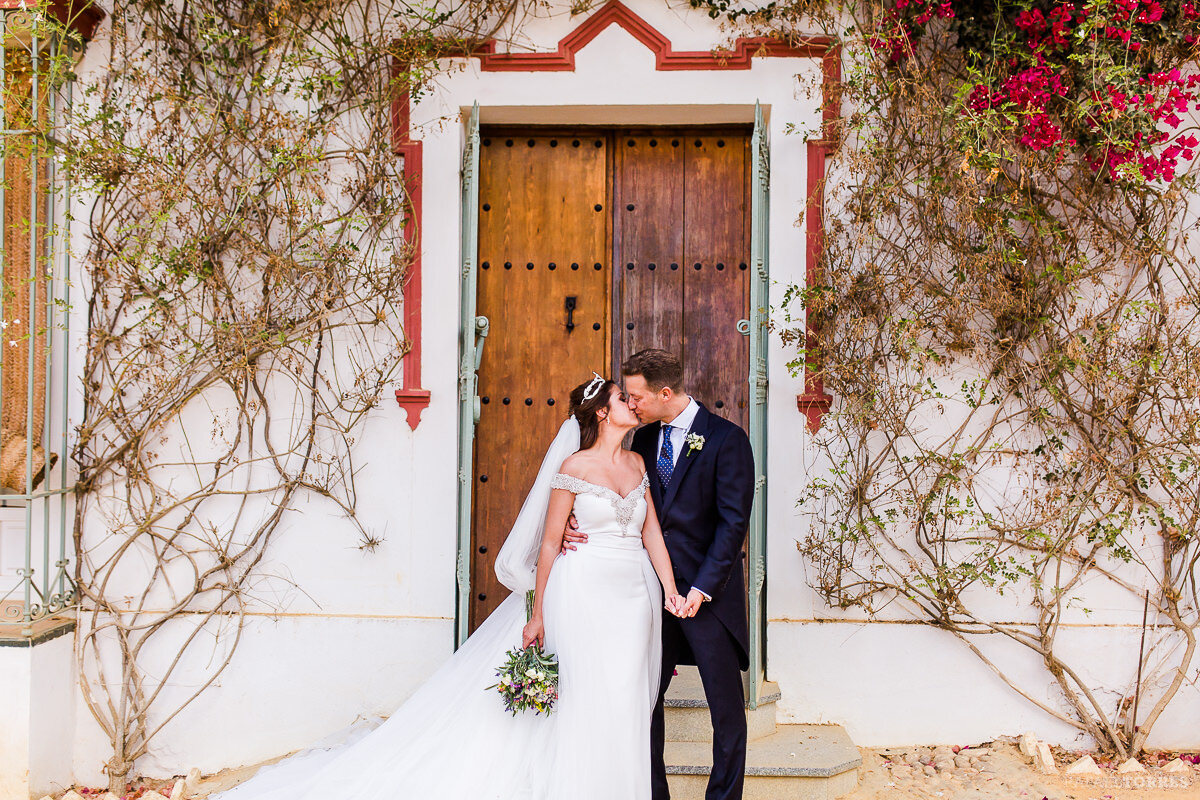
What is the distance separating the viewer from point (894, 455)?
15.1 feet

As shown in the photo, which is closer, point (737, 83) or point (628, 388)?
point (628, 388)

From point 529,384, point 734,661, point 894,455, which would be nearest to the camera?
point 734,661

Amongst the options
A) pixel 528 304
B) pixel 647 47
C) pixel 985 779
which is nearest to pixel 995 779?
pixel 985 779

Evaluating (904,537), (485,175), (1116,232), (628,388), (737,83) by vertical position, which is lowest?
(904,537)

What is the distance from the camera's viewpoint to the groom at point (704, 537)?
343 centimetres

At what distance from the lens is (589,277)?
4945 millimetres

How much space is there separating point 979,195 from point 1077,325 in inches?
31.9

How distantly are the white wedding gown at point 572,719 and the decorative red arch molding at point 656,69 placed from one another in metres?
1.36

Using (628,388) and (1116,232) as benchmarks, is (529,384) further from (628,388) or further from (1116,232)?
(1116,232)

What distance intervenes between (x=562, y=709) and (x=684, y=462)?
1.02 metres

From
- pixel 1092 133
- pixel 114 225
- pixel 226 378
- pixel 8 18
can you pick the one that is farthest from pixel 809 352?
pixel 8 18

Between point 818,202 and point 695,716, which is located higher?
point 818,202

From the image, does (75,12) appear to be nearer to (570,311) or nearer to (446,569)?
(570,311)

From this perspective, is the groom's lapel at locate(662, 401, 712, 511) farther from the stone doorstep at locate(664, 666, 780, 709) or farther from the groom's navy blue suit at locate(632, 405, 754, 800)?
the stone doorstep at locate(664, 666, 780, 709)
